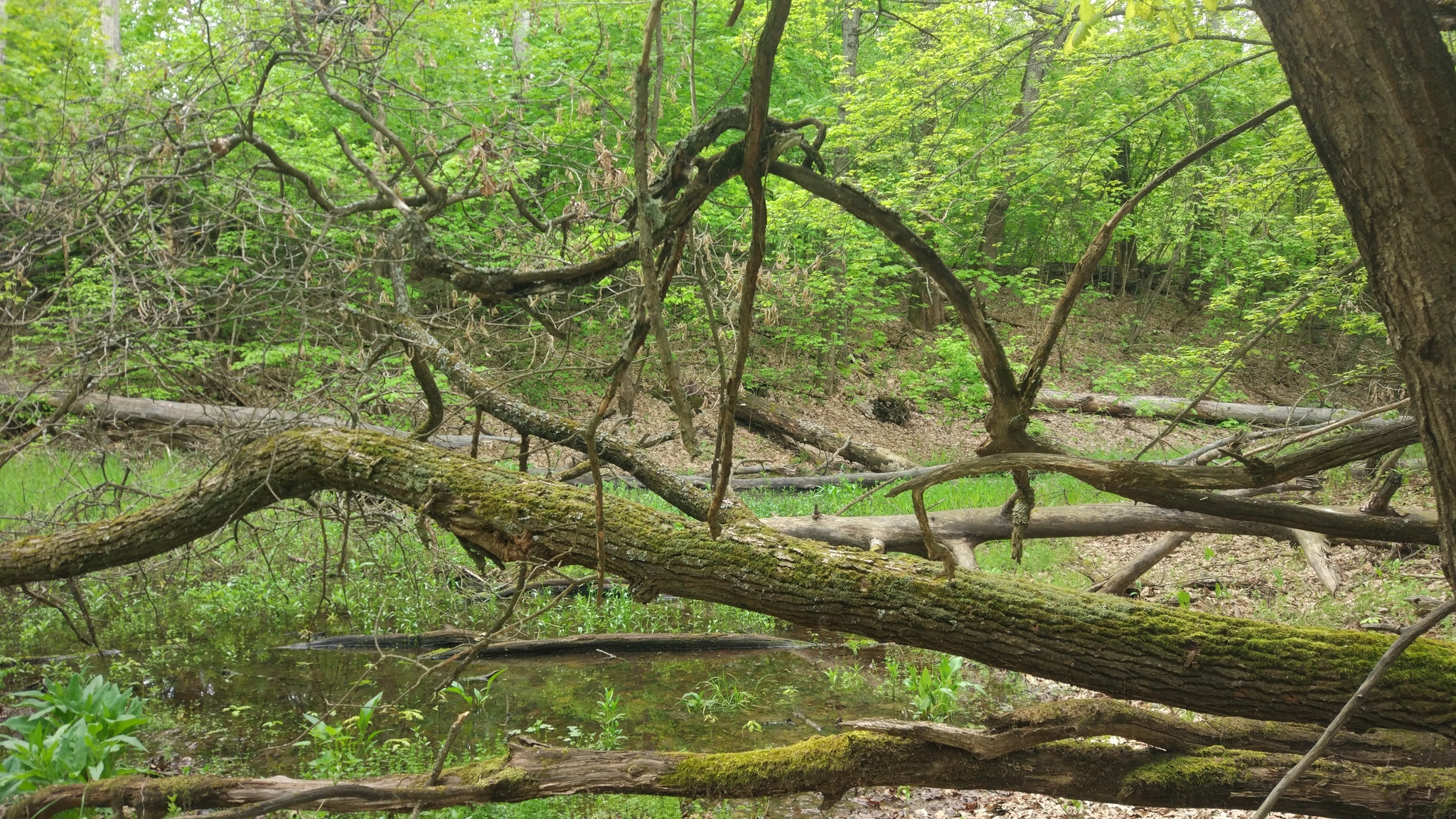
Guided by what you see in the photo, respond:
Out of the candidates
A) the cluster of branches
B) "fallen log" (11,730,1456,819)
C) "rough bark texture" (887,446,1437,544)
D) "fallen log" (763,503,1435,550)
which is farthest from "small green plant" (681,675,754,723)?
"rough bark texture" (887,446,1437,544)

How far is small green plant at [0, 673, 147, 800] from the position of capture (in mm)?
3736

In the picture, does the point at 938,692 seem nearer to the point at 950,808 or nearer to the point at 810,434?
the point at 950,808

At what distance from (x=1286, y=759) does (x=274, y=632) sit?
21.7ft

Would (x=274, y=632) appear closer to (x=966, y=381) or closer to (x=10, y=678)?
(x=10, y=678)

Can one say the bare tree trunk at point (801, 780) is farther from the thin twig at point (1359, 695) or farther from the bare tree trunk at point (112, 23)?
the bare tree trunk at point (112, 23)

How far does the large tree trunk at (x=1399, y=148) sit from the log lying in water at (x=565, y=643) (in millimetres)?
5037

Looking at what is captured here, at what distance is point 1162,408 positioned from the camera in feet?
46.1

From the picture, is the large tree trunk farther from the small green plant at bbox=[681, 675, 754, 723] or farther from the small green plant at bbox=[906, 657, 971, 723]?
the small green plant at bbox=[681, 675, 754, 723]

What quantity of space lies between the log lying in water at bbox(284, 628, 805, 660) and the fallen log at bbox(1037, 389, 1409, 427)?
8.53 meters

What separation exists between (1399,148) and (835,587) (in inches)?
93.7

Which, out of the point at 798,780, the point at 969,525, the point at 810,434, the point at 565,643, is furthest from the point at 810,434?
the point at 798,780

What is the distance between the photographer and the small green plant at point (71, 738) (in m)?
3.74

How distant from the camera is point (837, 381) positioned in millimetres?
16703

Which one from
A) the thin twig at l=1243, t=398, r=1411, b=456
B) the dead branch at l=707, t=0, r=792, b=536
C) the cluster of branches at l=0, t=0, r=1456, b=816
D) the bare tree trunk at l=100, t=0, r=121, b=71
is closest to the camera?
the dead branch at l=707, t=0, r=792, b=536
